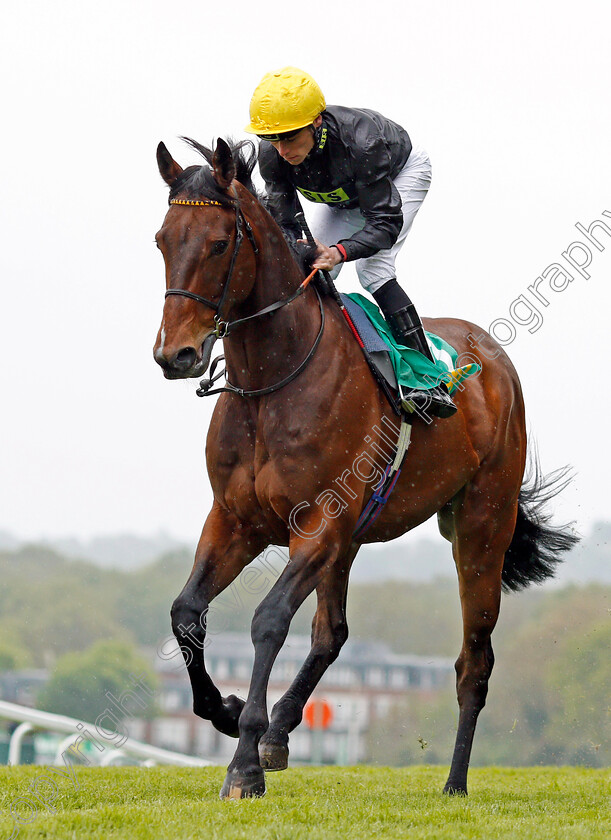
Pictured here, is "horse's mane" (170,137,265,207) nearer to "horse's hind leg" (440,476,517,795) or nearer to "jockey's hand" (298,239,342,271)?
"jockey's hand" (298,239,342,271)

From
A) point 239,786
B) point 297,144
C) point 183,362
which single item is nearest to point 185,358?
point 183,362

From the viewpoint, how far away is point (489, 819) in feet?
14.1

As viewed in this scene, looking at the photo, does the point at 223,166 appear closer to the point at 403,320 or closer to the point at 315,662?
the point at 403,320

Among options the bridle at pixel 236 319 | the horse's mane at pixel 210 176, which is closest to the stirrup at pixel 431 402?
the bridle at pixel 236 319

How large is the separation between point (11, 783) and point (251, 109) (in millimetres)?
3400

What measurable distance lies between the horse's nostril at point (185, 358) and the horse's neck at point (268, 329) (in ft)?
1.86

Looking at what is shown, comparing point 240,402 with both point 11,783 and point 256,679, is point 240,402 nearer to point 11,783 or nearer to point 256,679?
point 256,679

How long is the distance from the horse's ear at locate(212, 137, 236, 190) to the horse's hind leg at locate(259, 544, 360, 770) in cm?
197

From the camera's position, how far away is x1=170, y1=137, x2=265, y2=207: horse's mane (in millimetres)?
4367

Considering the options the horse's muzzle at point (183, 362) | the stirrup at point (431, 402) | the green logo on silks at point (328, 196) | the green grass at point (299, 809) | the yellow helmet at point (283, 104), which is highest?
the yellow helmet at point (283, 104)

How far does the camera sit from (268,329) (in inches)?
185

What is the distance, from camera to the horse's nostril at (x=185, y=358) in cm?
405

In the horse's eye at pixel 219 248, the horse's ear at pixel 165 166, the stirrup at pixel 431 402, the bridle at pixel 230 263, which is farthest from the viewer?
the stirrup at pixel 431 402

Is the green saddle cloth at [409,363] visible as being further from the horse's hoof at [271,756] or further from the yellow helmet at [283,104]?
the horse's hoof at [271,756]
